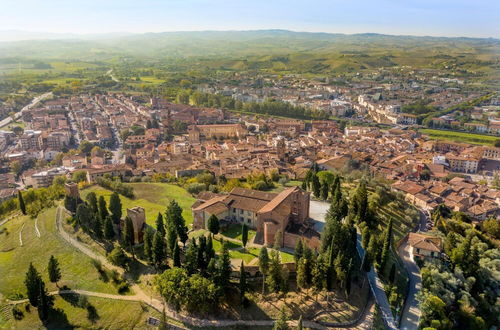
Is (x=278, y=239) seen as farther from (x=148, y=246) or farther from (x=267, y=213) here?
(x=148, y=246)

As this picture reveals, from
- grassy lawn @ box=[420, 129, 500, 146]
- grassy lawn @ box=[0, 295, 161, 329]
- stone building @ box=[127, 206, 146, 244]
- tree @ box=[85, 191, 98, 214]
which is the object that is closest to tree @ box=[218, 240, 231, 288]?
grassy lawn @ box=[0, 295, 161, 329]

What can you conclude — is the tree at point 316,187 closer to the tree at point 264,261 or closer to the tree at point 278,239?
the tree at point 278,239

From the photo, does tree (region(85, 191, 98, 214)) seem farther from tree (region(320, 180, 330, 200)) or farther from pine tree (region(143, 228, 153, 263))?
tree (region(320, 180, 330, 200))

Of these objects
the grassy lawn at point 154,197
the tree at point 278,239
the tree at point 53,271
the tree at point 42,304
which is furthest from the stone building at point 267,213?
the tree at point 42,304

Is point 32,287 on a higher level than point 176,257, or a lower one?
lower

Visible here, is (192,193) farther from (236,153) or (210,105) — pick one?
(210,105)

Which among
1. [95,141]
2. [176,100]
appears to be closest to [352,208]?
[95,141]

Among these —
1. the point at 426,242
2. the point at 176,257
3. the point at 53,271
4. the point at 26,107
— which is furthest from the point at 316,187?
the point at 26,107
